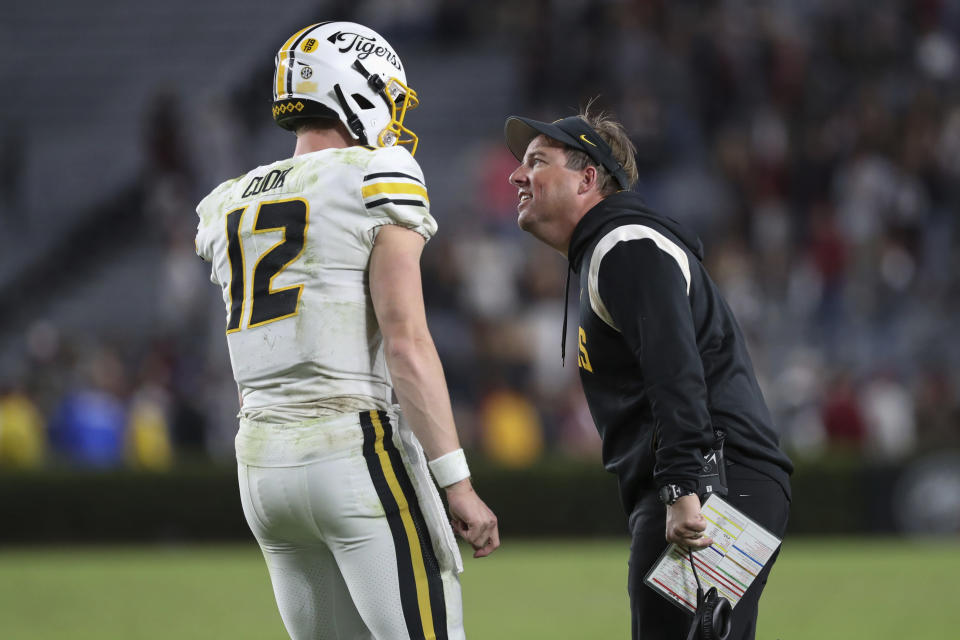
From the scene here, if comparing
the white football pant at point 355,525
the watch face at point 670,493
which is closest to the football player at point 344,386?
the white football pant at point 355,525

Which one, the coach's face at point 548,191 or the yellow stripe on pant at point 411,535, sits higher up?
the coach's face at point 548,191

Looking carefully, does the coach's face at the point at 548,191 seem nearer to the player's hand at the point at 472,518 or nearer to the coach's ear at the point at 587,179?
the coach's ear at the point at 587,179

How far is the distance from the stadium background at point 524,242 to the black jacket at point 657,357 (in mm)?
10850

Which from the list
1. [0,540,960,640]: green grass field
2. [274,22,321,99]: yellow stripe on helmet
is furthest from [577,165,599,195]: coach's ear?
[0,540,960,640]: green grass field

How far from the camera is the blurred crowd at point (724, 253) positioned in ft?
52.3

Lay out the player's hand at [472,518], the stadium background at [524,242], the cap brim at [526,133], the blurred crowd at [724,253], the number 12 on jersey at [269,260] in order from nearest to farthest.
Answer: the player's hand at [472,518]
the number 12 on jersey at [269,260]
the cap brim at [526,133]
the stadium background at [524,242]
the blurred crowd at [724,253]

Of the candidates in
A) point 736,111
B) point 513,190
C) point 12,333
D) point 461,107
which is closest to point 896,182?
point 736,111

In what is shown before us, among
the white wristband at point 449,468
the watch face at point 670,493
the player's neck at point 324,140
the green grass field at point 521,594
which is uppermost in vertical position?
the player's neck at point 324,140

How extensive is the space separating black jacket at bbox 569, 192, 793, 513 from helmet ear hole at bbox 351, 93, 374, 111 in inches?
30.5

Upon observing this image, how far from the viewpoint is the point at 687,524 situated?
151 inches

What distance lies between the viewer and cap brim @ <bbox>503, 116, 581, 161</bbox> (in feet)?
13.9

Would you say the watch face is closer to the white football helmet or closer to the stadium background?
the white football helmet

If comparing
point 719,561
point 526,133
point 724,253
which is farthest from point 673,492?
point 724,253

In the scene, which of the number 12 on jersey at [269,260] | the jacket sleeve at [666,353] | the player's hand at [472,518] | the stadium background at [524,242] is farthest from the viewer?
the stadium background at [524,242]
